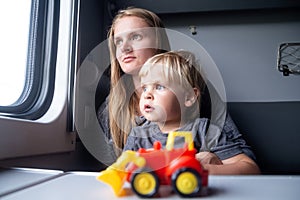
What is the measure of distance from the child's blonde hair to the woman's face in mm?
126

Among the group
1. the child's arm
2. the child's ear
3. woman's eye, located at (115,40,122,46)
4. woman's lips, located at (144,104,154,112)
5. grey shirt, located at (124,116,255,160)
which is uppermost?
woman's eye, located at (115,40,122,46)

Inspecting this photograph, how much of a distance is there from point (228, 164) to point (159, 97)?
0.26 m

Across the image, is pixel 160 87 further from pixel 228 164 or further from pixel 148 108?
pixel 228 164

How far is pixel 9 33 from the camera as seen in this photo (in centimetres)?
87

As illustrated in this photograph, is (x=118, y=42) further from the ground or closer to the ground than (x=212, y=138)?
further from the ground

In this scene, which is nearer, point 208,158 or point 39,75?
point 208,158

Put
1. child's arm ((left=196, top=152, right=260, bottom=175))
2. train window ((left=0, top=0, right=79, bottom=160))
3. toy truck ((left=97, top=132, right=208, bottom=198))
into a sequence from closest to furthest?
toy truck ((left=97, top=132, right=208, bottom=198))
child's arm ((left=196, top=152, right=260, bottom=175))
train window ((left=0, top=0, right=79, bottom=160))

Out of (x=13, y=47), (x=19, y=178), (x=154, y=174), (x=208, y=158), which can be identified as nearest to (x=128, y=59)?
(x=13, y=47)

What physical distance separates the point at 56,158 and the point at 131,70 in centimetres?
38

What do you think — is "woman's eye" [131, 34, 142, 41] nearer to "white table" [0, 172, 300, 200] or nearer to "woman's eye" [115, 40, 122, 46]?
"woman's eye" [115, 40, 122, 46]

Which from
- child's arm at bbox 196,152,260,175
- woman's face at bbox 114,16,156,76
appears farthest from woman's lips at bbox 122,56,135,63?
child's arm at bbox 196,152,260,175

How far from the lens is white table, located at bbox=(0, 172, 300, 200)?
430 mm

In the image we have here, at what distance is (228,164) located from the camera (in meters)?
0.75

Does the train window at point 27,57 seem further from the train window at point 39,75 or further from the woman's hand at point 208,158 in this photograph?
the woman's hand at point 208,158
